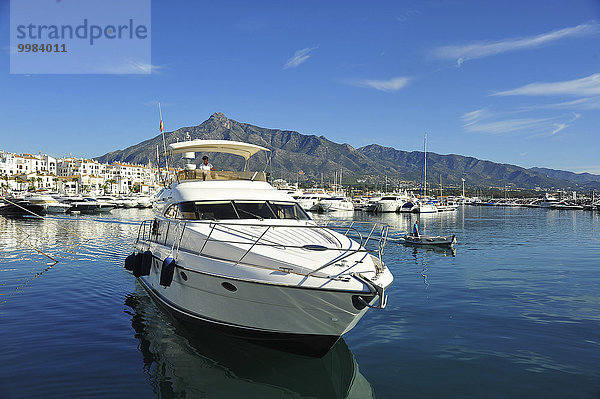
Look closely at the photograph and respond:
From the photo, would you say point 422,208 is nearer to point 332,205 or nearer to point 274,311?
point 332,205

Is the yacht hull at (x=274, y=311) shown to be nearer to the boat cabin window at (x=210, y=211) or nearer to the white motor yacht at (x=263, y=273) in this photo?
the white motor yacht at (x=263, y=273)

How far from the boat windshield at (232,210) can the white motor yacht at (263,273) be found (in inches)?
0.9

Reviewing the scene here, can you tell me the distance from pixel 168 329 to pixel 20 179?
118626mm

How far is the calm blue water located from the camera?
651cm

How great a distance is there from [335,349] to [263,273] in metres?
2.67

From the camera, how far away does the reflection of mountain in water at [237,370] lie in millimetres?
6441

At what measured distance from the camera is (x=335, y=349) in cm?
805

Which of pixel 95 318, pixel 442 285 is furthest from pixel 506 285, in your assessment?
pixel 95 318

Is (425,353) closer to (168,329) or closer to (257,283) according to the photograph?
(257,283)

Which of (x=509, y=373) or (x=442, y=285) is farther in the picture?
(x=442, y=285)

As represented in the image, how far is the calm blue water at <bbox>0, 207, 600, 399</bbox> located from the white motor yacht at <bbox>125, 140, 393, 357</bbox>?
2.15 ft

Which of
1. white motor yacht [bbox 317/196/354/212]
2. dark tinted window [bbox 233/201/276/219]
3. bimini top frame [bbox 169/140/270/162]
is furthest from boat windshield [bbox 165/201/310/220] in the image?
white motor yacht [bbox 317/196/354/212]

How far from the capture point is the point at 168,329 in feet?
30.3

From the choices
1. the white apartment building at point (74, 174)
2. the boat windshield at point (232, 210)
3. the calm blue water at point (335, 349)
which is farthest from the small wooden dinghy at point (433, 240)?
the white apartment building at point (74, 174)
